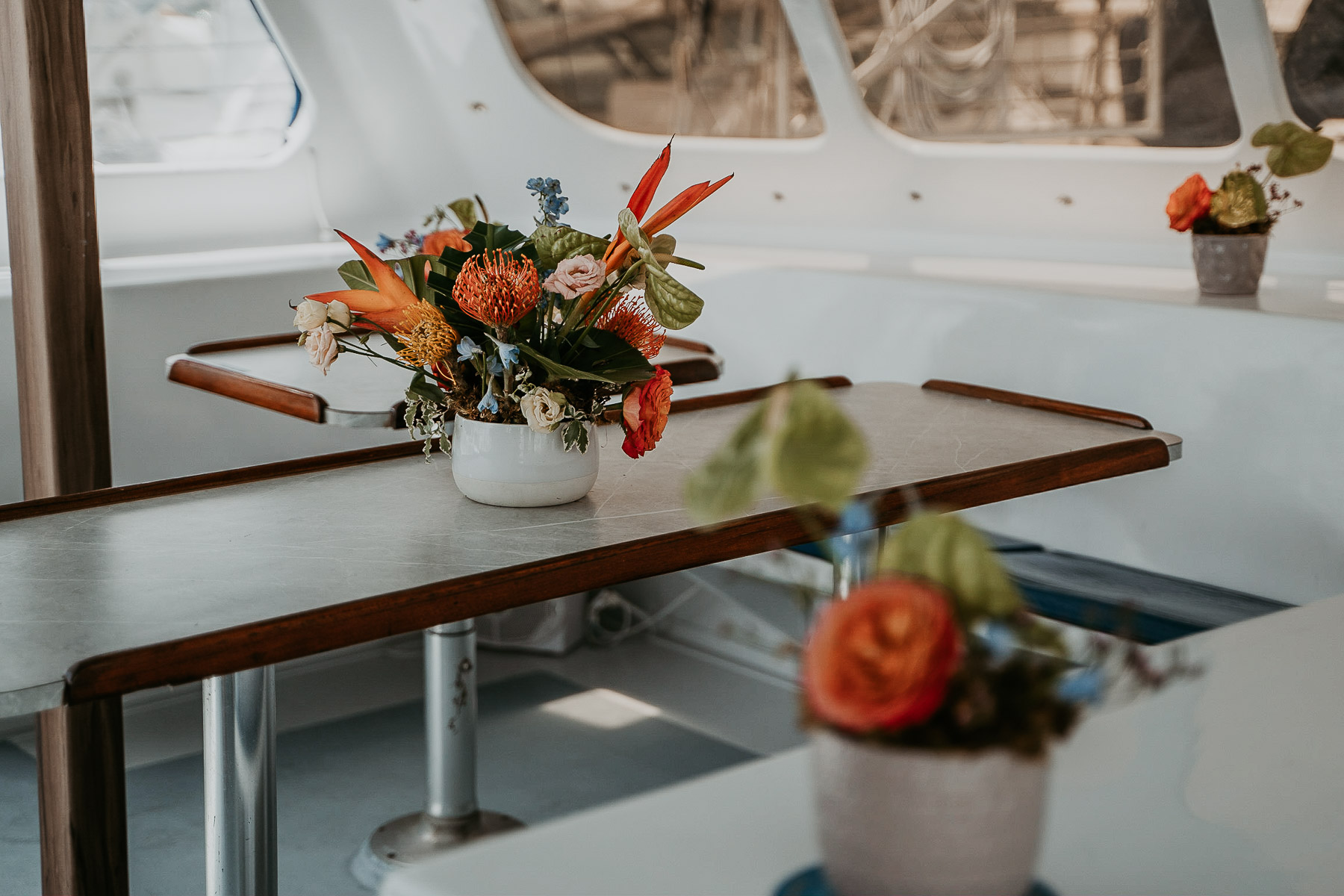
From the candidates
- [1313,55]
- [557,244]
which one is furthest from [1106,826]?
[1313,55]

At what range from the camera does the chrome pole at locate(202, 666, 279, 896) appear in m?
2.02

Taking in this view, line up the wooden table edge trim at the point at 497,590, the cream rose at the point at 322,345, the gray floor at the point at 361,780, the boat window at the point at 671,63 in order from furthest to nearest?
1. the boat window at the point at 671,63
2. the gray floor at the point at 361,780
3. the cream rose at the point at 322,345
4. the wooden table edge trim at the point at 497,590

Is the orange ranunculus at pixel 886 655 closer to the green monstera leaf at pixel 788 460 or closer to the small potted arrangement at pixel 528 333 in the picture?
the green monstera leaf at pixel 788 460

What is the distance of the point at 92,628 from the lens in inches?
59.7

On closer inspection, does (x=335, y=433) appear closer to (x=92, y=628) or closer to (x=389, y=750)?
(x=389, y=750)

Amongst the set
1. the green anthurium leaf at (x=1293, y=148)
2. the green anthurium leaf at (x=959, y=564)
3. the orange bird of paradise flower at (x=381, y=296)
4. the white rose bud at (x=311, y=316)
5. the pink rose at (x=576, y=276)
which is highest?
the green anthurium leaf at (x=1293, y=148)

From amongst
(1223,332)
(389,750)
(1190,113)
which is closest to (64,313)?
(389,750)

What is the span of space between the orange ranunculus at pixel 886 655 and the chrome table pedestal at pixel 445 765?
222 cm

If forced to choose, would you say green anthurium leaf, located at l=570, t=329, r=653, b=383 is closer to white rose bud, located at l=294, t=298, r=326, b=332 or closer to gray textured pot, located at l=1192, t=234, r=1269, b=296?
white rose bud, located at l=294, t=298, r=326, b=332

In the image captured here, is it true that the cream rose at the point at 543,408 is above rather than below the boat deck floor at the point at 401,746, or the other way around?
above

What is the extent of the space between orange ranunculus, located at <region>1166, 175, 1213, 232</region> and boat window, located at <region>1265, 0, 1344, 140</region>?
0.96 ft

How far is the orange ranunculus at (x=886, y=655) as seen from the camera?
0.68 m

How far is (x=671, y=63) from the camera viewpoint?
4.20 meters

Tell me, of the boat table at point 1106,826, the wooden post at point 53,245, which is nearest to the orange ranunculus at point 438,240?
the wooden post at point 53,245
